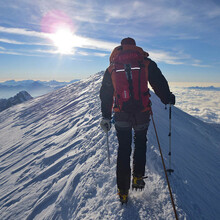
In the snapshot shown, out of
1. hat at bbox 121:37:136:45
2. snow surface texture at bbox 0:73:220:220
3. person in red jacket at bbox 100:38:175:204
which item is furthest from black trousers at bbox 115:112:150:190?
hat at bbox 121:37:136:45

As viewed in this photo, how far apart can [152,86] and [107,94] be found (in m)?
1.02

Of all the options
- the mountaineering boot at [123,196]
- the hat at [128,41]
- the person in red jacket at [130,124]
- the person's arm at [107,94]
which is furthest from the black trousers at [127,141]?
the hat at [128,41]

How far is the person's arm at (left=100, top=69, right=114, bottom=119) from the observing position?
3.43 m

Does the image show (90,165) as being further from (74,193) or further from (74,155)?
(74,155)

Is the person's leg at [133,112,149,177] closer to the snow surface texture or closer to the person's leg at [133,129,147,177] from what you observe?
the person's leg at [133,129,147,177]

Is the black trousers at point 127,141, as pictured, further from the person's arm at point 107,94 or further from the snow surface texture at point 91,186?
the snow surface texture at point 91,186

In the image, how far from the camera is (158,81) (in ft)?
11.0

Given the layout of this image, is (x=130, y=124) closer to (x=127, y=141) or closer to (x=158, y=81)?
(x=127, y=141)

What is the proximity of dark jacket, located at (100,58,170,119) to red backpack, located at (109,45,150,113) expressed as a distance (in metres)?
0.19

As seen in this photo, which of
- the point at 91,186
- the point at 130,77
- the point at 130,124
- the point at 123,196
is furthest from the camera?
the point at 91,186

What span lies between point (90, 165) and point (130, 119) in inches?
120

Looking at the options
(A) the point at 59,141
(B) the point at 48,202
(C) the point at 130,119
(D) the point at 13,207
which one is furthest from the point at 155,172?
(A) the point at 59,141

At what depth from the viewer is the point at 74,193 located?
15.0ft

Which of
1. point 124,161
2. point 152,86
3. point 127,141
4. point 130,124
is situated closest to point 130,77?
point 152,86
